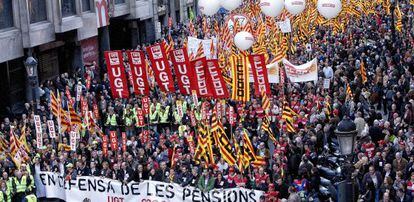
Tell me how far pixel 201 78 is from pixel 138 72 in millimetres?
1976

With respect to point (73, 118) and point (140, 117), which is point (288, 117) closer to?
point (140, 117)

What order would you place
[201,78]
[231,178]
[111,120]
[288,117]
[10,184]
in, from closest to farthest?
1. [231,178]
2. [10,184]
3. [288,117]
4. [201,78]
5. [111,120]

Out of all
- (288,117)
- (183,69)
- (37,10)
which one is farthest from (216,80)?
(37,10)

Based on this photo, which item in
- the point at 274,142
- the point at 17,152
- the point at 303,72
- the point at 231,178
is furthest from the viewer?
the point at 303,72

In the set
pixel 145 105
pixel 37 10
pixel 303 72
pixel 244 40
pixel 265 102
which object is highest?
pixel 37 10

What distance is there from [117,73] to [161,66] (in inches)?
50.3

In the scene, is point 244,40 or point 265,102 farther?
point 244,40

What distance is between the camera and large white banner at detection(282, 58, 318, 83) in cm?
2667

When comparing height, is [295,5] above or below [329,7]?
above

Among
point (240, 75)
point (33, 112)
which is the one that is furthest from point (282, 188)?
point (33, 112)

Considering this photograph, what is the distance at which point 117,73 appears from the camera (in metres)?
23.9

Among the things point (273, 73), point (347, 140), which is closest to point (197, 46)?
point (273, 73)

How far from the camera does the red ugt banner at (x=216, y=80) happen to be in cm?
2283

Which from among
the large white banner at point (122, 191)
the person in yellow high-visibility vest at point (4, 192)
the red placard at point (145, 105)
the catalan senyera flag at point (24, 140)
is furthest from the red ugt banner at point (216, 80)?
the person in yellow high-visibility vest at point (4, 192)
